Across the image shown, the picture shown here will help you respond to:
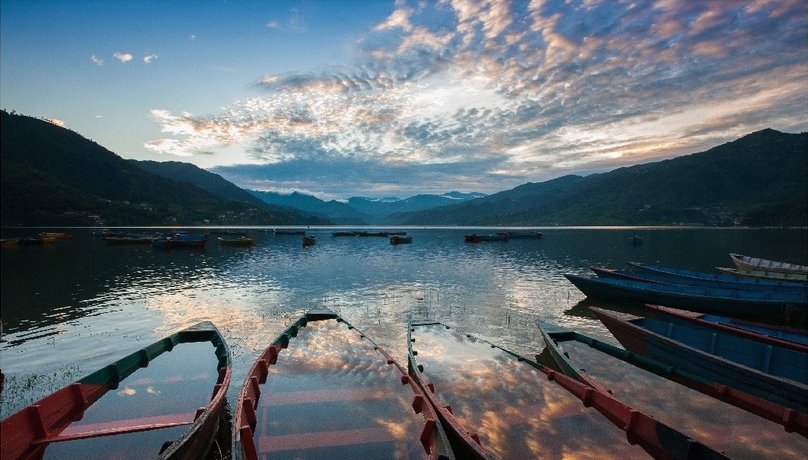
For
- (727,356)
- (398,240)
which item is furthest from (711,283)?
(398,240)

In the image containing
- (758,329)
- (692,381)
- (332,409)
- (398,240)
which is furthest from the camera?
(398,240)

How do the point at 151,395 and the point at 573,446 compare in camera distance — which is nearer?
the point at 573,446

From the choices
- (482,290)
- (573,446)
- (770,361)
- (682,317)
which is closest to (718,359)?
(770,361)

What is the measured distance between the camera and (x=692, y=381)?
1373cm

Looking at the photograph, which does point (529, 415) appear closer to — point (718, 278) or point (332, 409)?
point (332, 409)

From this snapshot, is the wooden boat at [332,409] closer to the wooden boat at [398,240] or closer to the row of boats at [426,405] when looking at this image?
the row of boats at [426,405]

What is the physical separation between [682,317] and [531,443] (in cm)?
1533

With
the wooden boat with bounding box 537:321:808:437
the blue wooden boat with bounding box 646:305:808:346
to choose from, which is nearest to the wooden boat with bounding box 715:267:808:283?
the blue wooden boat with bounding box 646:305:808:346

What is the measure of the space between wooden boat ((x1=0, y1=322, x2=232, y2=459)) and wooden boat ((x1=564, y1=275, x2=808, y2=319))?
3134 cm

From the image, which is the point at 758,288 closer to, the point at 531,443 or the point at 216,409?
the point at 531,443

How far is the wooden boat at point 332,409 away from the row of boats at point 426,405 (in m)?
0.05

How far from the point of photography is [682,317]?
20.6 m

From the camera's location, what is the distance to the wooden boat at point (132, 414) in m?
9.48

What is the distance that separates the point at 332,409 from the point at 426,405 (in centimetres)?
324
